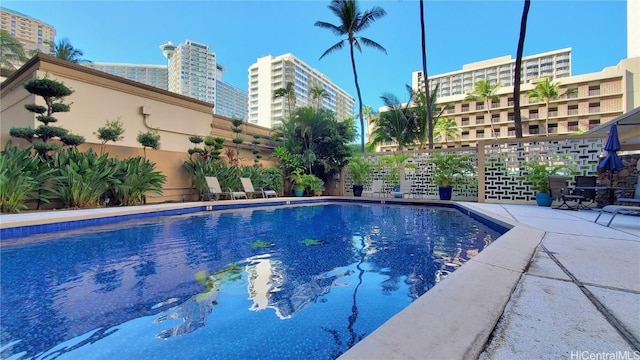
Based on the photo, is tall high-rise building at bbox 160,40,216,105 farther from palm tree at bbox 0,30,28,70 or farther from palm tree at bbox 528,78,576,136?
palm tree at bbox 528,78,576,136

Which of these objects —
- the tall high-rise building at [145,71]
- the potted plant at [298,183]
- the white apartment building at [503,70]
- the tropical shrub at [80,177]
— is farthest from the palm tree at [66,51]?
the white apartment building at [503,70]

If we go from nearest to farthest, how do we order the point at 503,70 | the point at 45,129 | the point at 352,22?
the point at 45,129 → the point at 352,22 → the point at 503,70

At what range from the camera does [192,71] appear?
33219mm

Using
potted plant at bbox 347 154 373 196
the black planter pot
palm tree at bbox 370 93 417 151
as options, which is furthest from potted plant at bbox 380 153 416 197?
palm tree at bbox 370 93 417 151

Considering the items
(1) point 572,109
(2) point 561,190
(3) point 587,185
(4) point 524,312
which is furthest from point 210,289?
(1) point 572,109

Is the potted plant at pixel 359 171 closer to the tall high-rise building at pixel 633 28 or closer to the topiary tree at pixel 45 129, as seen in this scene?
the topiary tree at pixel 45 129

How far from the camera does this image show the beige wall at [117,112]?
9.10 m

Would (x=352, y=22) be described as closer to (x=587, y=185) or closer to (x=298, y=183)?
(x=298, y=183)

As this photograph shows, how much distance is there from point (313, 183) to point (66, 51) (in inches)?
595

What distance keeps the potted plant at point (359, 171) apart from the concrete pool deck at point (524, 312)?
980cm

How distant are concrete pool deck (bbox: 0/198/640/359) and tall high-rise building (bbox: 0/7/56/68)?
26733 mm

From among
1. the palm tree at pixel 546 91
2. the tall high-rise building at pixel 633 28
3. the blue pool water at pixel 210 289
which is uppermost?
the tall high-rise building at pixel 633 28

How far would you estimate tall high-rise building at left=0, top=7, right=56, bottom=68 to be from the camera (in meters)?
19.2

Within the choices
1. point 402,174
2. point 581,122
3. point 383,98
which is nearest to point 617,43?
point 581,122
